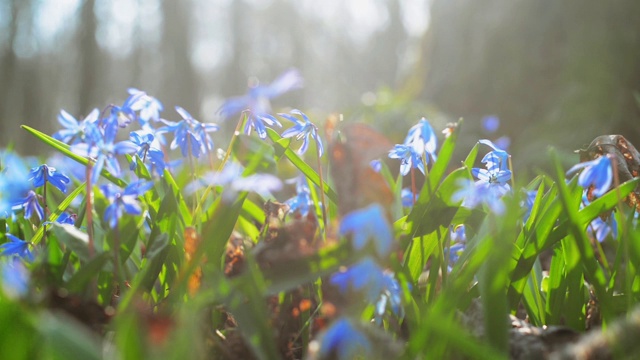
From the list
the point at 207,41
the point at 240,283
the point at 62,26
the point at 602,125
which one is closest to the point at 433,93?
the point at 602,125

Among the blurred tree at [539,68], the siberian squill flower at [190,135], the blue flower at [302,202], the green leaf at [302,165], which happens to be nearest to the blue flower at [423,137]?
the green leaf at [302,165]

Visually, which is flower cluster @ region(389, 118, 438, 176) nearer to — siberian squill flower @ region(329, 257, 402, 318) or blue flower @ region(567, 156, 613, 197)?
blue flower @ region(567, 156, 613, 197)

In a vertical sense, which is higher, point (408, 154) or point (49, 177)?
point (408, 154)

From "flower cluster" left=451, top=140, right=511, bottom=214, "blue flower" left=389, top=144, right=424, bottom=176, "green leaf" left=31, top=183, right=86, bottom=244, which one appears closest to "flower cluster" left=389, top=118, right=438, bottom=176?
"blue flower" left=389, top=144, right=424, bottom=176

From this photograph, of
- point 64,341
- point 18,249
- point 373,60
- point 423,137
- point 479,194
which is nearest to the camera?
point 64,341

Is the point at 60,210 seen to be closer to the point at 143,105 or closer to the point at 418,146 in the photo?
the point at 143,105

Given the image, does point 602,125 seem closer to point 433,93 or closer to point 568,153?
point 568,153

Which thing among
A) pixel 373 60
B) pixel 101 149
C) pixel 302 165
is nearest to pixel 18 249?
pixel 101 149
